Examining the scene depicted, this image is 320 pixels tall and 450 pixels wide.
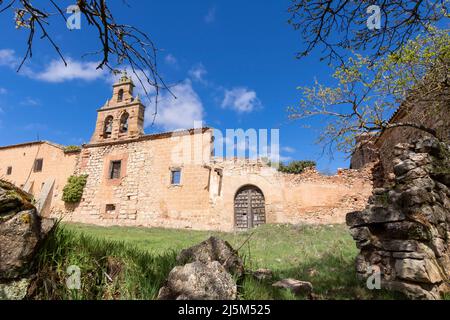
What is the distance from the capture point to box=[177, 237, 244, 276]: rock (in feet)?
12.4

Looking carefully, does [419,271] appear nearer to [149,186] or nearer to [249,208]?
[249,208]

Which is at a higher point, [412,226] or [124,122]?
[124,122]

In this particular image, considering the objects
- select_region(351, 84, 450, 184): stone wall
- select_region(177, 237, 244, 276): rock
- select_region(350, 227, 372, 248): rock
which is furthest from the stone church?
select_region(177, 237, 244, 276): rock

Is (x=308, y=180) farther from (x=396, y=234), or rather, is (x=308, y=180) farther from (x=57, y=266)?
(x=57, y=266)

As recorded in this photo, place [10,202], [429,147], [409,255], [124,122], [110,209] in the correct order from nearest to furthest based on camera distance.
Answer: [10,202]
[409,255]
[429,147]
[110,209]
[124,122]

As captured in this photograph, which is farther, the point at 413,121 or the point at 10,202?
the point at 413,121

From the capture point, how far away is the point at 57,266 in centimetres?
295

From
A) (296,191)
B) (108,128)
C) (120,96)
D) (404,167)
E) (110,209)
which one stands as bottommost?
(404,167)

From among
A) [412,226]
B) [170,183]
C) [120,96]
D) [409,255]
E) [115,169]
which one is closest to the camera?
[409,255]

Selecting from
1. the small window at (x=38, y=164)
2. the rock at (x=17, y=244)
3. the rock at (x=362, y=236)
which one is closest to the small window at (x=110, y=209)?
the small window at (x=38, y=164)

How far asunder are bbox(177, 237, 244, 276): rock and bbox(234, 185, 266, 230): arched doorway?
13552mm

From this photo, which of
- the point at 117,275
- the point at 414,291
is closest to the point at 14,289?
the point at 117,275

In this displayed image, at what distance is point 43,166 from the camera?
75.7ft

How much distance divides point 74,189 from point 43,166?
4471 mm
